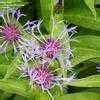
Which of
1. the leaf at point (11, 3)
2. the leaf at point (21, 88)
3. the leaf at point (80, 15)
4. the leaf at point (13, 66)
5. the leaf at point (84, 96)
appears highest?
the leaf at point (11, 3)

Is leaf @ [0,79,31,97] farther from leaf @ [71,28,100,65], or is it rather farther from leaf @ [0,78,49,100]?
leaf @ [71,28,100,65]

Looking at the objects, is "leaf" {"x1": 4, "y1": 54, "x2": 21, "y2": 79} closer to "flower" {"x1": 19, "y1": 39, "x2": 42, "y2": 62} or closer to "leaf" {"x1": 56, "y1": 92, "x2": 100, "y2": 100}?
"flower" {"x1": 19, "y1": 39, "x2": 42, "y2": 62}

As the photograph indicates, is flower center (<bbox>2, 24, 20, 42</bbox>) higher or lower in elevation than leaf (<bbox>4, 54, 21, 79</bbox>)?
higher

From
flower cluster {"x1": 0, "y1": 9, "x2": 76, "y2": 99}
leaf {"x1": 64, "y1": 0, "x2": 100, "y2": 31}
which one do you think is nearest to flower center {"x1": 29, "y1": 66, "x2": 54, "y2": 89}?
flower cluster {"x1": 0, "y1": 9, "x2": 76, "y2": 99}

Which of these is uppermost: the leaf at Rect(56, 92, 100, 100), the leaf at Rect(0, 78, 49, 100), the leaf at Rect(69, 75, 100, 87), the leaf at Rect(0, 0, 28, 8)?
the leaf at Rect(0, 0, 28, 8)

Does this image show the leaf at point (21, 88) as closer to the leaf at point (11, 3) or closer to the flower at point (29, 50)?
the flower at point (29, 50)

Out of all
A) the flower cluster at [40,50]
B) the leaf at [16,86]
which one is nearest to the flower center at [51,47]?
the flower cluster at [40,50]

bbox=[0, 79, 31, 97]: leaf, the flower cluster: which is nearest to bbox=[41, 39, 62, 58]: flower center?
the flower cluster
